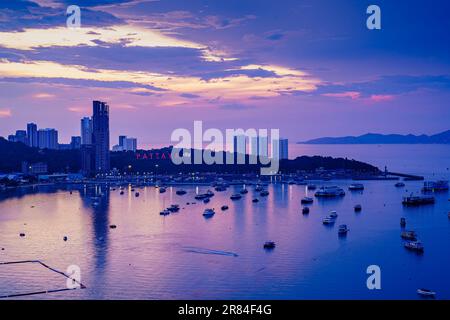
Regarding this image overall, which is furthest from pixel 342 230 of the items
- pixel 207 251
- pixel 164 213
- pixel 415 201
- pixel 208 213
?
pixel 415 201

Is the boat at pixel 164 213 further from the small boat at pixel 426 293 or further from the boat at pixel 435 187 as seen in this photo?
the boat at pixel 435 187

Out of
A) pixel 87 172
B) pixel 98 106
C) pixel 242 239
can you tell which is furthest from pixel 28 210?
pixel 98 106

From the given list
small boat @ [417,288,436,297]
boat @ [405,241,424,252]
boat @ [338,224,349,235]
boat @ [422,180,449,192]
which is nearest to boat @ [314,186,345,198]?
boat @ [422,180,449,192]

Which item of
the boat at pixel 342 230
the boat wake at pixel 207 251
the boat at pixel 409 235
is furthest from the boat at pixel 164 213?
the boat at pixel 409 235

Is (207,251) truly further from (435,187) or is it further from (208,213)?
(435,187)
